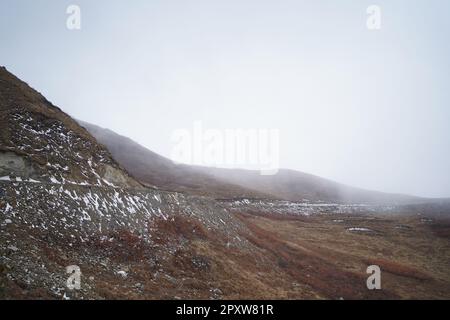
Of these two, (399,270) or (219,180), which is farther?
(219,180)

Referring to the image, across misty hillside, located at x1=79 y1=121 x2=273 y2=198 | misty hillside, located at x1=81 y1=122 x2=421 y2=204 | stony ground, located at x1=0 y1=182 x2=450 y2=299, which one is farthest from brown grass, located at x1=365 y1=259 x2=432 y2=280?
misty hillside, located at x1=79 y1=121 x2=273 y2=198

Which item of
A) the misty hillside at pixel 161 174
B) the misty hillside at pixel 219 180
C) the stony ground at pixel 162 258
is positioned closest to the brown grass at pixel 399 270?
the stony ground at pixel 162 258

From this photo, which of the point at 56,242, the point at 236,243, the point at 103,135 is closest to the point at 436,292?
the point at 236,243

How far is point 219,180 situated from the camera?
435ft

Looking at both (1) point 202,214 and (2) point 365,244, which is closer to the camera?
(1) point 202,214

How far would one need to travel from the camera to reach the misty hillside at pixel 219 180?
363 feet

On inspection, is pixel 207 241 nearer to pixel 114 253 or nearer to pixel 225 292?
pixel 225 292

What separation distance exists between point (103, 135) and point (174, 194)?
450 ft

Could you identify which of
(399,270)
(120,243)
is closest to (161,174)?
(399,270)

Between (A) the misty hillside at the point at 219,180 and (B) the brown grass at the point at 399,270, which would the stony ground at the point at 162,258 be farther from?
(A) the misty hillside at the point at 219,180

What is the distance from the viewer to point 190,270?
21.7 meters

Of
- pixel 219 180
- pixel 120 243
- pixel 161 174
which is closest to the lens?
pixel 120 243

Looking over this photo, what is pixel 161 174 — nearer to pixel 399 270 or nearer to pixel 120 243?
pixel 399 270

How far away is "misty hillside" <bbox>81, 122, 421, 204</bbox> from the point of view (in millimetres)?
110794
